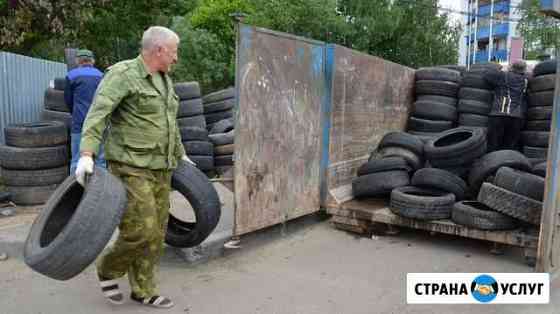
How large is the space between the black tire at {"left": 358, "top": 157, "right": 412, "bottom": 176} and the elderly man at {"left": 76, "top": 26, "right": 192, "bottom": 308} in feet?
10.6

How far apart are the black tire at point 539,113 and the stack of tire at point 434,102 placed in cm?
115

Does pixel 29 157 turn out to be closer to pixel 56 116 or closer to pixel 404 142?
pixel 56 116

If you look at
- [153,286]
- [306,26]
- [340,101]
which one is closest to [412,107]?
[340,101]

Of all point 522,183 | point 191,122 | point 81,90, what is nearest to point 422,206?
point 522,183

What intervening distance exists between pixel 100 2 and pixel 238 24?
446 inches

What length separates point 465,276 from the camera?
4.32 meters

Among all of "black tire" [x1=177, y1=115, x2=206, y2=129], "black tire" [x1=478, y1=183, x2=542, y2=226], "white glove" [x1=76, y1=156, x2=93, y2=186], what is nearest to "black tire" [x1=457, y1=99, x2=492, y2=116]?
"black tire" [x1=478, y1=183, x2=542, y2=226]

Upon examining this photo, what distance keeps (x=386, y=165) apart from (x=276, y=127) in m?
1.62

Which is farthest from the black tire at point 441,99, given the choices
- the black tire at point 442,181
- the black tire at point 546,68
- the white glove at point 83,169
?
the white glove at point 83,169

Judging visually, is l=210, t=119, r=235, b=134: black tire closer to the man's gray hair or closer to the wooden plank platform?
the wooden plank platform

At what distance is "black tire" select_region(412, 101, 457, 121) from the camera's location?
8391mm

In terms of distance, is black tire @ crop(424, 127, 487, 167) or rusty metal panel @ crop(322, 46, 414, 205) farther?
rusty metal panel @ crop(322, 46, 414, 205)

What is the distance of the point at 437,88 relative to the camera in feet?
28.5

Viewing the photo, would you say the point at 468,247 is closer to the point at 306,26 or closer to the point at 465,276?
the point at 465,276
